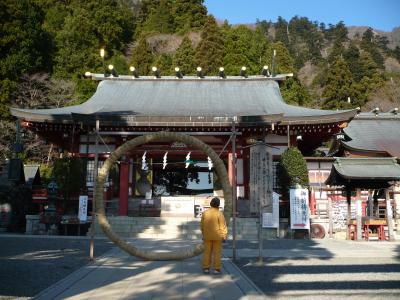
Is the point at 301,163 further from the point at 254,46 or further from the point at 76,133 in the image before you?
the point at 254,46

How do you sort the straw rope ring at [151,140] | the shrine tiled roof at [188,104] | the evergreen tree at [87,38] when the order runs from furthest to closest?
the evergreen tree at [87,38] < the shrine tiled roof at [188,104] < the straw rope ring at [151,140]

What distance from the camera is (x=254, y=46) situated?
37625 millimetres

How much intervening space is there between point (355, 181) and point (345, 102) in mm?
25881

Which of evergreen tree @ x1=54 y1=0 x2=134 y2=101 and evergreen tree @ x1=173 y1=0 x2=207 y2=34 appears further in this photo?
evergreen tree @ x1=173 y1=0 x2=207 y2=34

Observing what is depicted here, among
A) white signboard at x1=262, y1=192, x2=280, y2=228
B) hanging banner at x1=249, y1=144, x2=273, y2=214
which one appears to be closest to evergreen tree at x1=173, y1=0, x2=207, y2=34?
hanging banner at x1=249, y1=144, x2=273, y2=214

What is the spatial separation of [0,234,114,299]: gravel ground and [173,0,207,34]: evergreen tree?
4035cm

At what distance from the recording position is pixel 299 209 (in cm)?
1299

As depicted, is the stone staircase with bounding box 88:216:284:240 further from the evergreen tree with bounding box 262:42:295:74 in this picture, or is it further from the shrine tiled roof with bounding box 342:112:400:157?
the evergreen tree with bounding box 262:42:295:74

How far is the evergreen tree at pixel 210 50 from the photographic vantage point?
35.6 metres

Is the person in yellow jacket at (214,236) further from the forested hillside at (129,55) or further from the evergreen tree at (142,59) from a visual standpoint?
the evergreen tree at (142,59)

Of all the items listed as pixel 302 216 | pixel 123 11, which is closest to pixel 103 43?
pixel 123 11

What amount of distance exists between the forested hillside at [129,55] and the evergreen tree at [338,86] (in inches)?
3.6

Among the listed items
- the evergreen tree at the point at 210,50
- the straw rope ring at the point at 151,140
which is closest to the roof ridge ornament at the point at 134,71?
the straw rope ring at the point at 151,140

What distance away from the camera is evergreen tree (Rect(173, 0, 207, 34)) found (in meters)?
48.0
